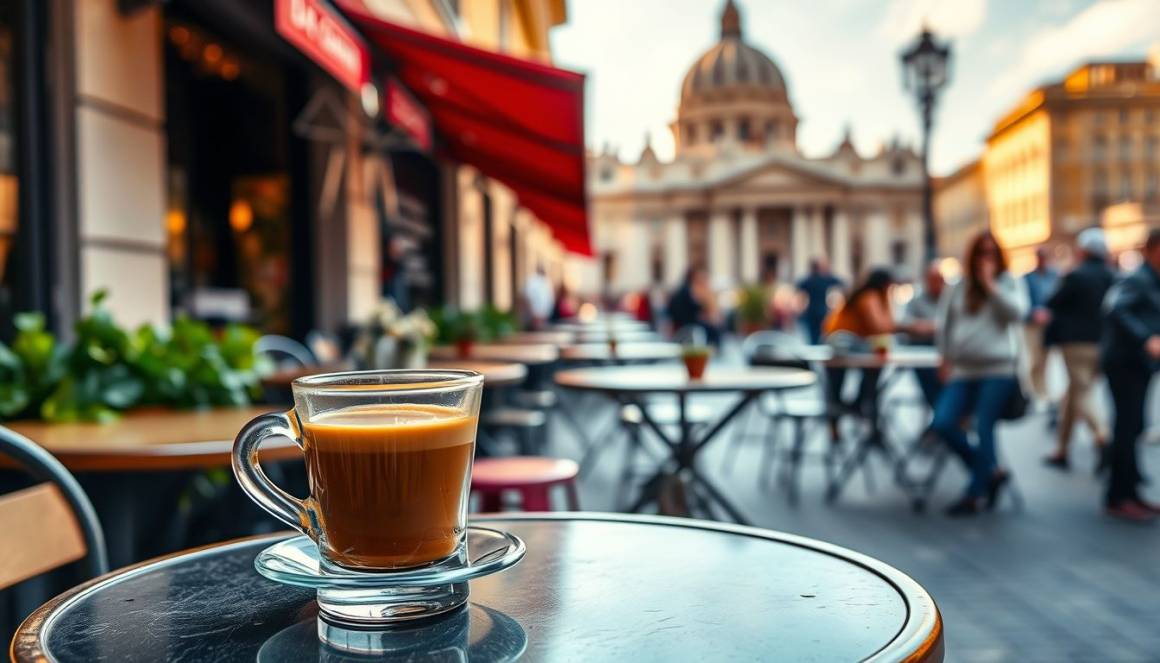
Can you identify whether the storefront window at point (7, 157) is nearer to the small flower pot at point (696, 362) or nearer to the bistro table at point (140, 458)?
the bistro table at point (140, 458)

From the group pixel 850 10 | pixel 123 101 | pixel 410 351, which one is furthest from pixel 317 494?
pixel 850 10

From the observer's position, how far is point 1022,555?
4156 millimetres

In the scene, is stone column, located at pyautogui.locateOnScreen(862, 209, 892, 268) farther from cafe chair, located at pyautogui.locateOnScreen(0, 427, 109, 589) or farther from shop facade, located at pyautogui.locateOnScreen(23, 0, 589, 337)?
cafe chair, located at pyautogui.locateOnScreen(0, 427, 109, 589)

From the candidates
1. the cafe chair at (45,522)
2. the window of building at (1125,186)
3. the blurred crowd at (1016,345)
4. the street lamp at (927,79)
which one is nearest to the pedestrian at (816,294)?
the street lamp at (927,79)

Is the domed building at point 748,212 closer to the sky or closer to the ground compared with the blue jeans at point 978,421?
closer to the sky

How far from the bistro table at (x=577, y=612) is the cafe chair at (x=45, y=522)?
1.05ft

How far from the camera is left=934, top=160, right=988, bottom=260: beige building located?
68.3m

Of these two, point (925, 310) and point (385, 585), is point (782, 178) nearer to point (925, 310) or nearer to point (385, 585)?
point (925, 310)

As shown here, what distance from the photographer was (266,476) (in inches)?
32.9

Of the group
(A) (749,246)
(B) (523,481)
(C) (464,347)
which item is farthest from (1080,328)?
(A) (749,246)

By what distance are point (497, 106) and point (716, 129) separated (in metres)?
75.4

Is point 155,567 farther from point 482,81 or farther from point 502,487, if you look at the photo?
point 482,81

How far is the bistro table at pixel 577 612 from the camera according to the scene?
749mm

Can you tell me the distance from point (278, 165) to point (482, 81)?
8.87 feet
